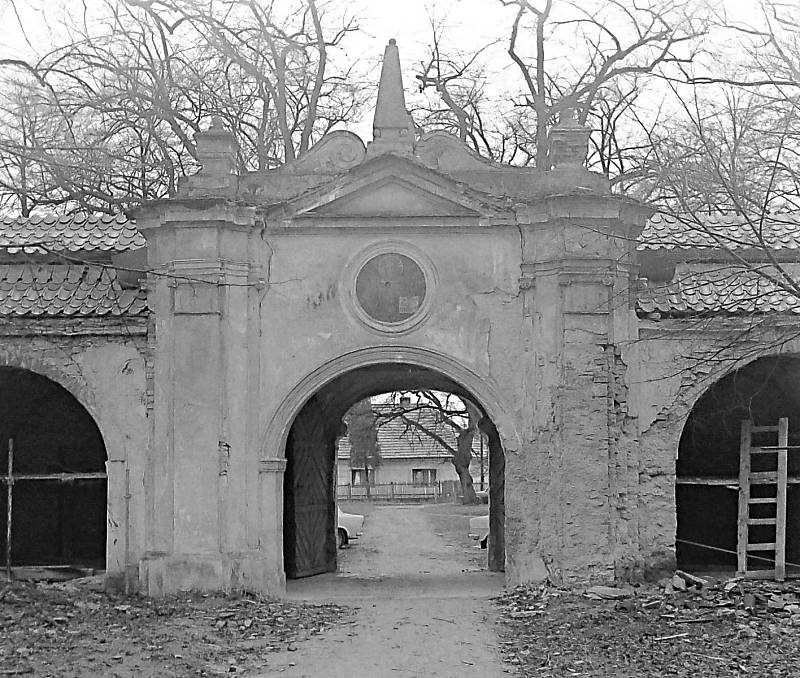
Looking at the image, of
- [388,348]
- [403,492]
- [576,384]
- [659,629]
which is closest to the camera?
[659,629]

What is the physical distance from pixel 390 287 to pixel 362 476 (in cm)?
3655

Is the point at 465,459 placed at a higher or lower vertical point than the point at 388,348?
lower

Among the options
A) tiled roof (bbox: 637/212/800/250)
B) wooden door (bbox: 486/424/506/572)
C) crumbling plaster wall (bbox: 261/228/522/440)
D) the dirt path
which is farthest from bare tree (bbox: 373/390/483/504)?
crumbling plaster wall (bbox: 261/228/522/440)

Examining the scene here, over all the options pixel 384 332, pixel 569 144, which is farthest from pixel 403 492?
pixel 569 144

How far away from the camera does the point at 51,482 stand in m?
14.9

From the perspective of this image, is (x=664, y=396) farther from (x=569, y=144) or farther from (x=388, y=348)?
(x=388, y=348)

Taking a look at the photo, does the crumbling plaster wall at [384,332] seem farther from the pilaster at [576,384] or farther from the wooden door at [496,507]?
the wooden door at [496,507]

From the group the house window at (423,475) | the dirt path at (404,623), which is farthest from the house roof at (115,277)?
the house window at (423,475)

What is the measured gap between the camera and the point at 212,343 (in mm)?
11961

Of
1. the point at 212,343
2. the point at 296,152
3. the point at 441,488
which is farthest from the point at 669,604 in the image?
the point at 441,488

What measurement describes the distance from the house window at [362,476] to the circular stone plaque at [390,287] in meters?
31.7

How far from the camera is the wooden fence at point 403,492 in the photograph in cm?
4394

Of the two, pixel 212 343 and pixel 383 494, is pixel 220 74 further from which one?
pixel 383 494

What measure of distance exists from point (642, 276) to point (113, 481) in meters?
6.32
